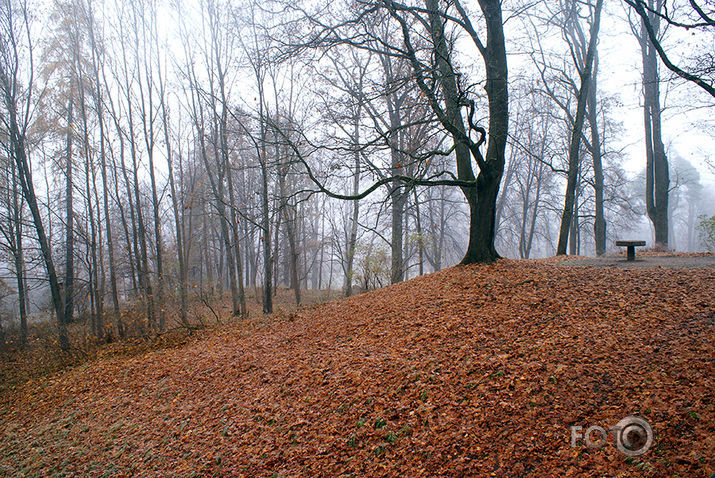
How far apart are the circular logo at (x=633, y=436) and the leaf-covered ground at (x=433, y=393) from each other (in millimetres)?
52

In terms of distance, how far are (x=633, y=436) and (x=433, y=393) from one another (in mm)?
1612

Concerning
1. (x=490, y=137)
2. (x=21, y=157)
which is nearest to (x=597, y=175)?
(x=490, y=137)

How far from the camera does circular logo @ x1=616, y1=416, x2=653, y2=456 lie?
247 cm

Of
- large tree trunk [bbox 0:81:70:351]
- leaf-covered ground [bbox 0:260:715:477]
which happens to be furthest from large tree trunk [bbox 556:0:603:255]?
large tree trunk [bbox 0:81:70:351]

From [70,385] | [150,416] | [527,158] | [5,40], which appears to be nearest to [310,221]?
[527,158]

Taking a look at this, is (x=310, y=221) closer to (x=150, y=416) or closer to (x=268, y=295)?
(x=268, y=295)

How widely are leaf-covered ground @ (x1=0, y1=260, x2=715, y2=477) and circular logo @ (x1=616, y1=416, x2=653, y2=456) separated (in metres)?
0.05

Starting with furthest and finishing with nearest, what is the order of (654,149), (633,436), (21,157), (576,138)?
(654,149) → (576,138) → (21,157) → (633,436)

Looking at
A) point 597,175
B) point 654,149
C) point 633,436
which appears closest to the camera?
point 633,436

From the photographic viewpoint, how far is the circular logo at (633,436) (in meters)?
2.47

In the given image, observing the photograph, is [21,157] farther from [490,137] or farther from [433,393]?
[433,393]

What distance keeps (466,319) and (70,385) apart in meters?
7.76

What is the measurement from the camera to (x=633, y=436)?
2574 millimetres

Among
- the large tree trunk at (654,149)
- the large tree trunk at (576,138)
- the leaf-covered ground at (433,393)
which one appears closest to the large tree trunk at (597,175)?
the large tree trunk at (654,149)
